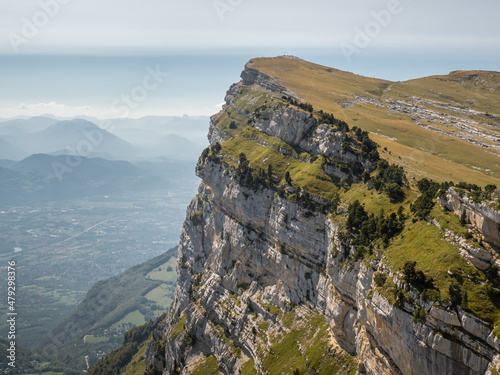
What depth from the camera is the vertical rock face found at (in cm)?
4938

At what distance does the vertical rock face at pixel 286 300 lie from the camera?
49.4 metres

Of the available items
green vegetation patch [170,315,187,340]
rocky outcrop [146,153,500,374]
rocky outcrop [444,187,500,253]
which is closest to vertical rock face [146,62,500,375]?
rocky outcrop [146,153,500,374]

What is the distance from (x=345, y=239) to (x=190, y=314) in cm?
7295

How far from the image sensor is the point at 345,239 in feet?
253

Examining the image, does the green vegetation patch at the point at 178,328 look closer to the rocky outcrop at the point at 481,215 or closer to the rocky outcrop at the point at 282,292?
the rocky outcrop at the point at 282,292

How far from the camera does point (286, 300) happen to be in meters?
98.4

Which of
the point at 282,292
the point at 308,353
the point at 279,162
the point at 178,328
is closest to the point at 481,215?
the point at 308,353

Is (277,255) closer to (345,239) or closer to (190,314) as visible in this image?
(345,239)

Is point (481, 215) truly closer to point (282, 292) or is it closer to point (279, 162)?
point (282, 292)

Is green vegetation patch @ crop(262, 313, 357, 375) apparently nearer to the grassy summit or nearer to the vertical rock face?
the vertical rock face

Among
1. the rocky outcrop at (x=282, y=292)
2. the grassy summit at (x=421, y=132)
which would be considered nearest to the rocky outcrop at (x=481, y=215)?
the rocky outcrop at (x=282, y=292)

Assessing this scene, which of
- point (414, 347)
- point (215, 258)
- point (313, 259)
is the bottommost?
point (215, 258)

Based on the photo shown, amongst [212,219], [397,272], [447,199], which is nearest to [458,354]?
[397,272]

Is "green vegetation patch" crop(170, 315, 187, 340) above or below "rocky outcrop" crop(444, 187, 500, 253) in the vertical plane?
below
